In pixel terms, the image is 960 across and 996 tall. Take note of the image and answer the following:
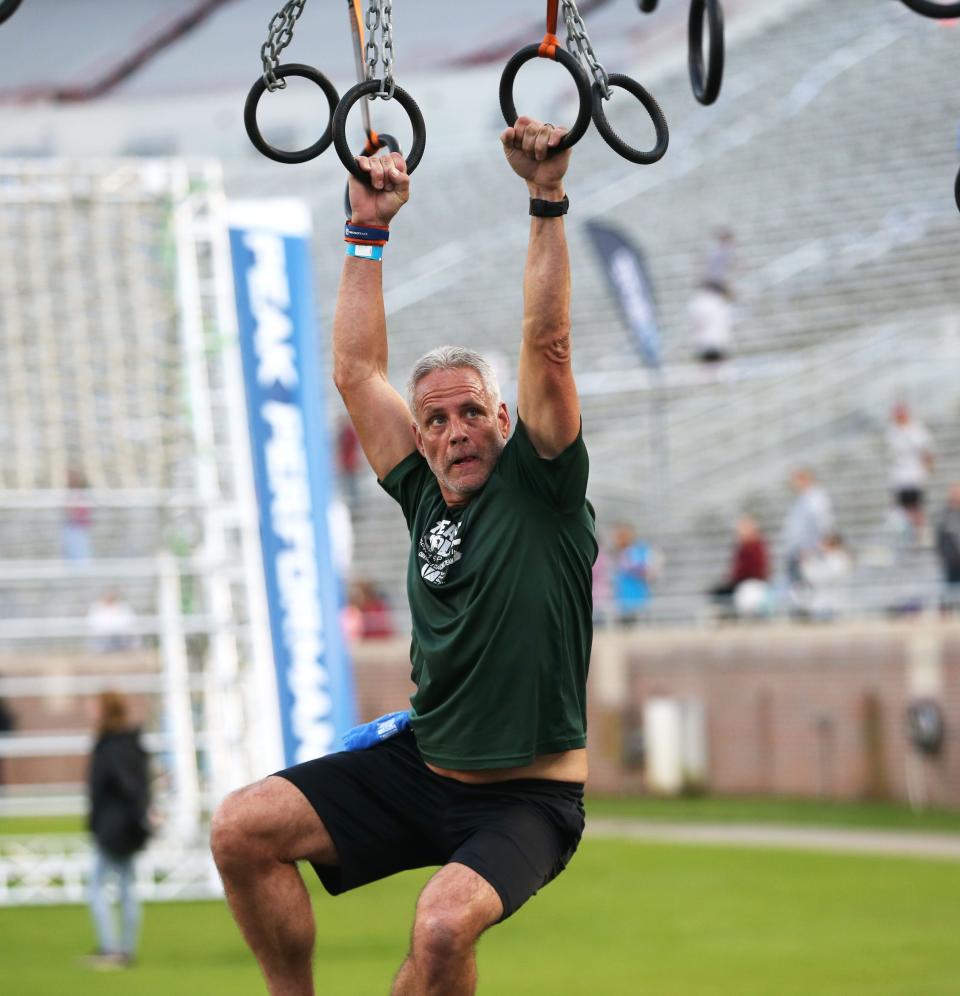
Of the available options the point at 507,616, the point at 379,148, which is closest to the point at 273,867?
the point at 507,616

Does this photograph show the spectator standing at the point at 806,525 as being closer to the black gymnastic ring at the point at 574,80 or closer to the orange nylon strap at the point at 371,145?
the orange nylon strap at the point at 371,145

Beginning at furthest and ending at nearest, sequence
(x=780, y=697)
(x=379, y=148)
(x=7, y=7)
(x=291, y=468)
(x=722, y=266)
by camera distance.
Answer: (x=722, y=266) < (x=780, y=697) < (x=291, y=468) < (x=379, y=148) < (x=7, y=7)

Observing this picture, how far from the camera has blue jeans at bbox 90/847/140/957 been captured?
1138 cm

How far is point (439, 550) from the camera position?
561 cm

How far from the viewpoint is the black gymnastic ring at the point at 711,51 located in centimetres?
593

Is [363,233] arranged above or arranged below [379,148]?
below

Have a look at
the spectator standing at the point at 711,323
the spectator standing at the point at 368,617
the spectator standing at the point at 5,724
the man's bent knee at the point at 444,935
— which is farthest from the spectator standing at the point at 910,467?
the man's bent knee at the point at 444,935

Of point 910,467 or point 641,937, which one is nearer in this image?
point 641,937

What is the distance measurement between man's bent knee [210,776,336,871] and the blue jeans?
237 inches

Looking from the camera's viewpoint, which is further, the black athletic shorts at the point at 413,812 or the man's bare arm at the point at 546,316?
the black athletic shorts at the point at 413,812

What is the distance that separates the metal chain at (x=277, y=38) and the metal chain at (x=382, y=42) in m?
0.23

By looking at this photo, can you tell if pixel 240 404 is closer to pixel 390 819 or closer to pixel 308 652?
pixel 308 652

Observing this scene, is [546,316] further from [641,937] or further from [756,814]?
[756,814]

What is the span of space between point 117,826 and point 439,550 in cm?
632
